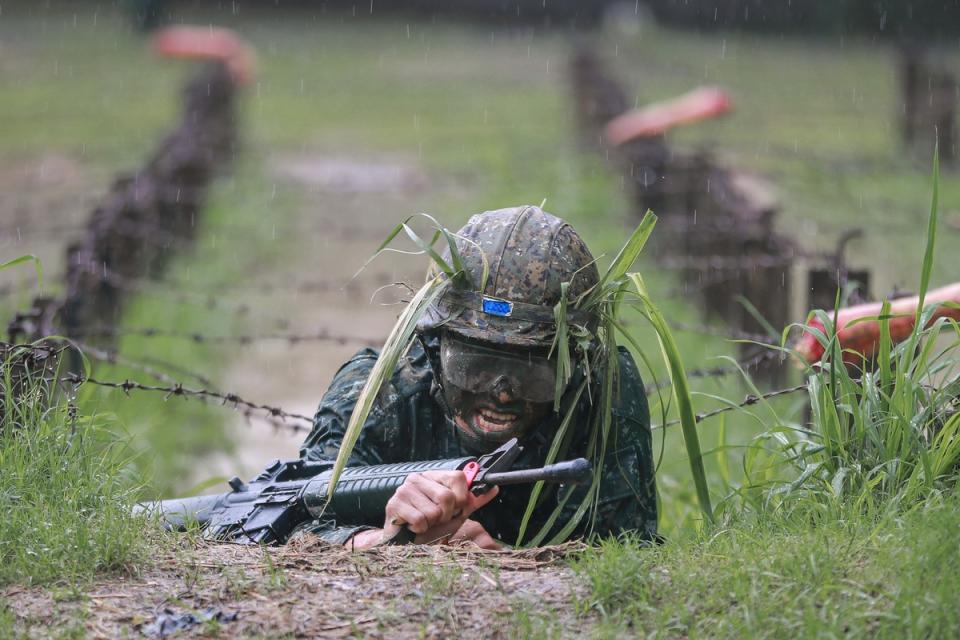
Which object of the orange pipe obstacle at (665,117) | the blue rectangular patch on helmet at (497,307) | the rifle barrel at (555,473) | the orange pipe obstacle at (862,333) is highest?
the orange pipe obstacle at (665,117)

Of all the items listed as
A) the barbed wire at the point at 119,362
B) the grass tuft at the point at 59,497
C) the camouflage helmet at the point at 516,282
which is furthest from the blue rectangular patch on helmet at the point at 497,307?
the barbed wire at the point at 119,362

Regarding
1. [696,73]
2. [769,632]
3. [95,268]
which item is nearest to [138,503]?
[769,632]

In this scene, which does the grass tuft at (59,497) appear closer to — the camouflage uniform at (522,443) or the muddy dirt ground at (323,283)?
the camouflage uniform at (522,443)

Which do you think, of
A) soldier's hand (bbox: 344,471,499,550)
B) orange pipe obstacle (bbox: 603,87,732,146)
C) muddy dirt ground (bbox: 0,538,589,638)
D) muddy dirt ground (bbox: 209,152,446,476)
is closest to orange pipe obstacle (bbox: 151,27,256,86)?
muddy dirt ground (bbox: 209,152,446,476)

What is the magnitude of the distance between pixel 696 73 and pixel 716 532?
966 inches

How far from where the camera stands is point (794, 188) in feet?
50.3

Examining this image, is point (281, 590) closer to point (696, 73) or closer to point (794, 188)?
point (794, 188)

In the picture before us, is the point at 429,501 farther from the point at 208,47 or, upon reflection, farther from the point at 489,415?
the point at 208,47

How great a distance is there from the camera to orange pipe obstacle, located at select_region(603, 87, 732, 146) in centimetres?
1636

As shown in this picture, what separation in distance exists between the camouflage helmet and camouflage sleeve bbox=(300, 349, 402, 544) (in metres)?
0.38

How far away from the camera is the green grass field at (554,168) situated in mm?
3457

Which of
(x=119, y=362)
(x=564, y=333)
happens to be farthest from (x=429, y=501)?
(x=119, y=362)

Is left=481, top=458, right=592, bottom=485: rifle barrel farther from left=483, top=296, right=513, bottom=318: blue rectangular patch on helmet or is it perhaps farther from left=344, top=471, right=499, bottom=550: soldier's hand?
left=483, top=296, right=513, bottom=318: blue rectangular patch on helmet

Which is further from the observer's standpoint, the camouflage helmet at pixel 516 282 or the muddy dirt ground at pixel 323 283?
the muddy dirt ground at pixel 323 283
